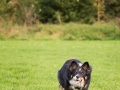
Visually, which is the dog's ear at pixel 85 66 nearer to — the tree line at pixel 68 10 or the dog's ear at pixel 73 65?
the dog's ear at pixel 73 65

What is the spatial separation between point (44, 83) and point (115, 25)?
75.1ft

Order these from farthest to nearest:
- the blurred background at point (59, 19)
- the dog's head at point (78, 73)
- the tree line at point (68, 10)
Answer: the tree line at point (68, 10)
the blurred background at point (59, 19)
the dog's head at point (78, 73)

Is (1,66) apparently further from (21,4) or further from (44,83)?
(21,4)

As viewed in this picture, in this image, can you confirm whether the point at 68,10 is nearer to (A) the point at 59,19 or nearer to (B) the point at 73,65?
(A) the point at 59,19

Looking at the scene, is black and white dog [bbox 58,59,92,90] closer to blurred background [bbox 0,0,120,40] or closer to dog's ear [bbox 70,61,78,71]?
dog's ear [bbox 70,61,78,71]

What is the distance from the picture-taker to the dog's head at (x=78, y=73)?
5961 mm

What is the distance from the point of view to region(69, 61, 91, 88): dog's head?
596cm

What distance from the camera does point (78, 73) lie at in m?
5.91

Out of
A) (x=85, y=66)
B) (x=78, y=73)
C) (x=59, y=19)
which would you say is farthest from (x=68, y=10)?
(x=78, y=73)

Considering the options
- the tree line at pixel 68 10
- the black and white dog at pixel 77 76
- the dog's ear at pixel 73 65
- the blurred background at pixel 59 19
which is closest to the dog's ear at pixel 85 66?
the black and white dog at pixel 77 76

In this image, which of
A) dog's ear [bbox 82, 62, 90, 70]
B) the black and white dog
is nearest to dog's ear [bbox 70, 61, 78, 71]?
the black and white dog

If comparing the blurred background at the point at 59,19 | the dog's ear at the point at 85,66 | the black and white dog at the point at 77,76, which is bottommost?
the blurred background at the point at 59,19

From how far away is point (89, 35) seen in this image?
2823cm

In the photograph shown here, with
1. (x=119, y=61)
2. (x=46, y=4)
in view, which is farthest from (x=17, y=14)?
(x=119, y=61)
